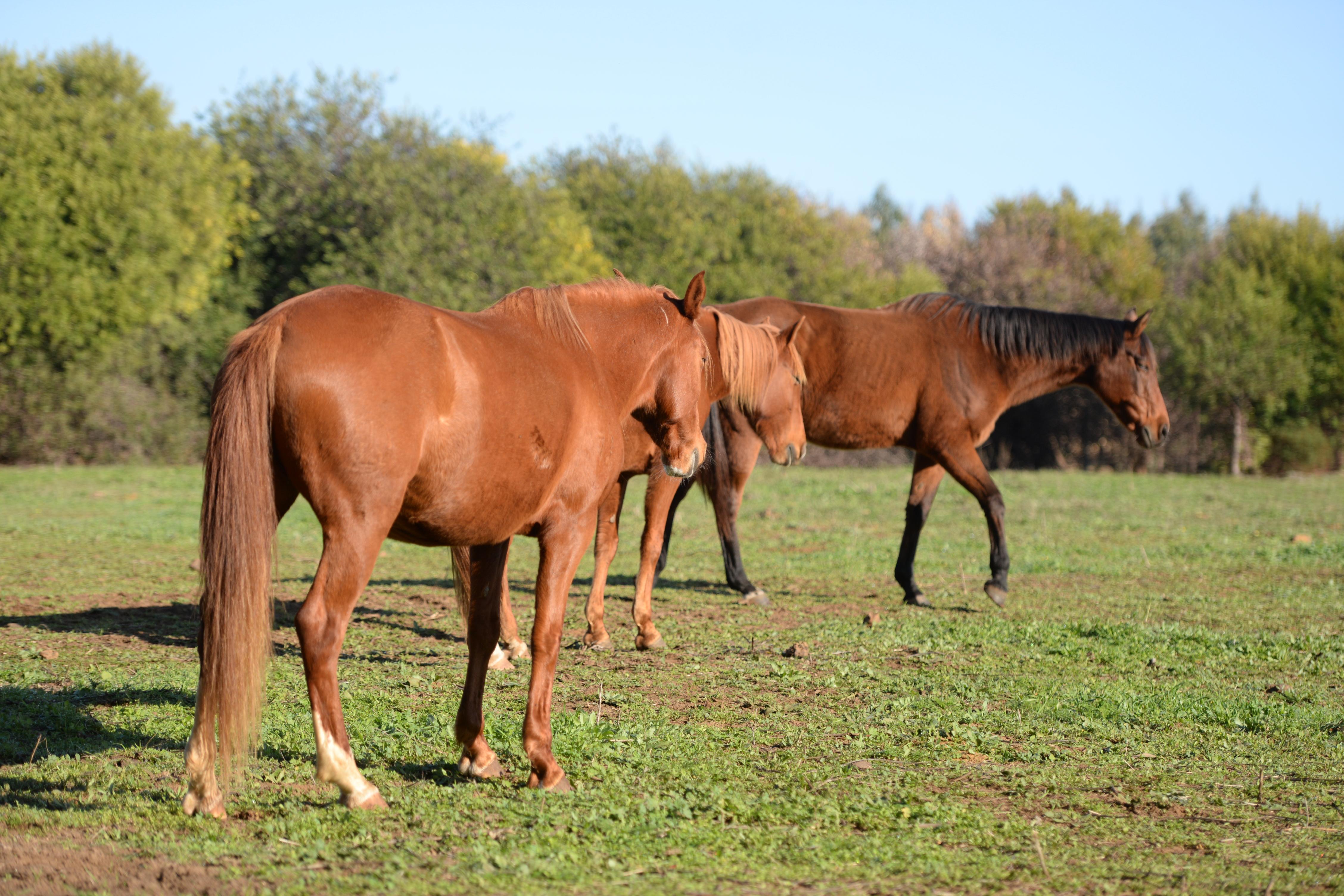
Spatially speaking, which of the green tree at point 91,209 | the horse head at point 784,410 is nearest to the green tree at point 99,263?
the green tree at point 91,209

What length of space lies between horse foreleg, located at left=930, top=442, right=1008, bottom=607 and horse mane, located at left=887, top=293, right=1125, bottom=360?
3.46 ft

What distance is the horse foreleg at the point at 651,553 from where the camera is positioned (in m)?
7.37

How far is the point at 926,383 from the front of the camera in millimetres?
9773

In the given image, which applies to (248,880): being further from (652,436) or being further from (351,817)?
(652,436)

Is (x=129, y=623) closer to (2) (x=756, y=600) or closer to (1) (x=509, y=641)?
(1) (x=509, y=641)

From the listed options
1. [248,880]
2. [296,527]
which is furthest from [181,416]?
[248,880]

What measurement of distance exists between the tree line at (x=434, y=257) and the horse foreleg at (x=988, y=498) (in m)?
13.1

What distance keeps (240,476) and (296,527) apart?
11016 millimetres

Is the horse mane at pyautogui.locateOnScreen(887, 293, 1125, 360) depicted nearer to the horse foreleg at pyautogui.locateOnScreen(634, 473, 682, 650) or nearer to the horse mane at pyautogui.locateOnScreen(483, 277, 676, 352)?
the horse foreleg at pyautogui.locateOnScreen(634, 473, 682, 650)

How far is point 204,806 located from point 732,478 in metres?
6.03

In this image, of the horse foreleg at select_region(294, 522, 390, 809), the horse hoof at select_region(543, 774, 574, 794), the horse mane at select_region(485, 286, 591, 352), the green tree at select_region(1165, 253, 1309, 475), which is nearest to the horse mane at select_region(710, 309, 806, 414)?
the horse mane at select_region(485, 286, 591, 352)

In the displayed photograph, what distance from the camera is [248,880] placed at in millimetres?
3428

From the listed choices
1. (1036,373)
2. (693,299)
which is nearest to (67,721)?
(693,299)

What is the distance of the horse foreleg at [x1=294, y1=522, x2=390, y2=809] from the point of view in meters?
3.86
